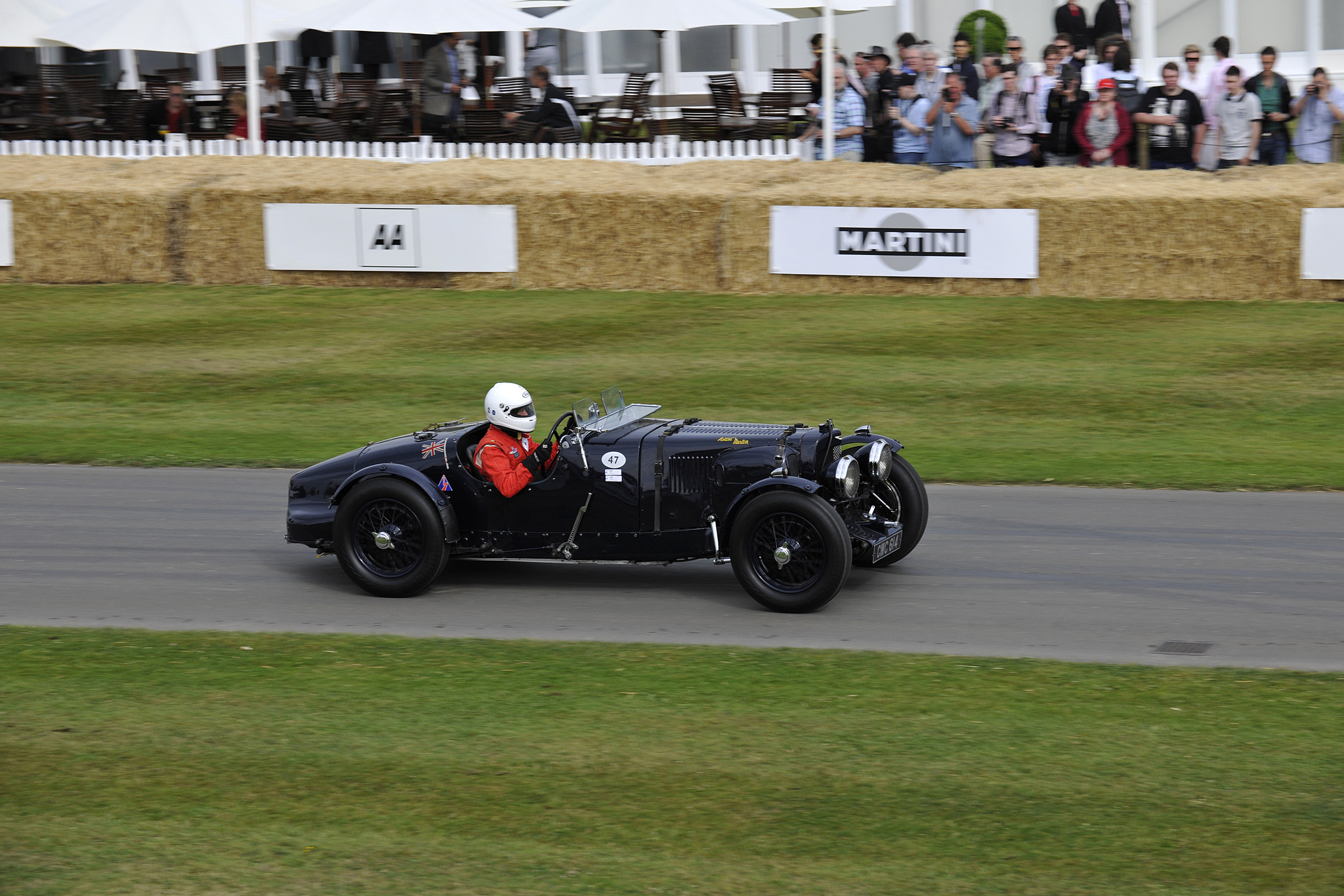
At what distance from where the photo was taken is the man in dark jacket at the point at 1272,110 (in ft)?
57.7

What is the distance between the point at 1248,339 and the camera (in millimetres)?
15203

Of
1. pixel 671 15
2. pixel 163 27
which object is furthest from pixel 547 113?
pixel 163 27

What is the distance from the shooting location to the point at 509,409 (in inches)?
326

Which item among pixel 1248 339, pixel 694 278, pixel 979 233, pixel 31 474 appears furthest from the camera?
pixel 694 278

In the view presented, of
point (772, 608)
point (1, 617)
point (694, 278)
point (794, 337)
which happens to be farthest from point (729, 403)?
point (1, 617)

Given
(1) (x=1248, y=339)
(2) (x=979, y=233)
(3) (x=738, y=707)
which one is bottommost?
(3) (x=738, y=707)

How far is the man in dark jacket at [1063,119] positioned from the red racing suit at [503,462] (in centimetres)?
1148

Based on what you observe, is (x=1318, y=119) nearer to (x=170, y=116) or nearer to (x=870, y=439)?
(x=870, y=439)

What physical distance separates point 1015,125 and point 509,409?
11.6 m

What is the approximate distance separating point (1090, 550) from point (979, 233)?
840cm

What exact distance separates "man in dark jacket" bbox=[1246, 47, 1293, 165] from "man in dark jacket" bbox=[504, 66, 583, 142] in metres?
9.03

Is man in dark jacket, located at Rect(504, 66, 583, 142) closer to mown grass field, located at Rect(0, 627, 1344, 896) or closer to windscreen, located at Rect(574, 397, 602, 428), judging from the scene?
windscreen, located at Rect(574, 397, 602, 428)

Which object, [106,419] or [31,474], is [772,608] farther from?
[106,419]

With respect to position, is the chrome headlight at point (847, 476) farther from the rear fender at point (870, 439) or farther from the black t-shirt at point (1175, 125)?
the black t-shirt at point (1175, 125)
